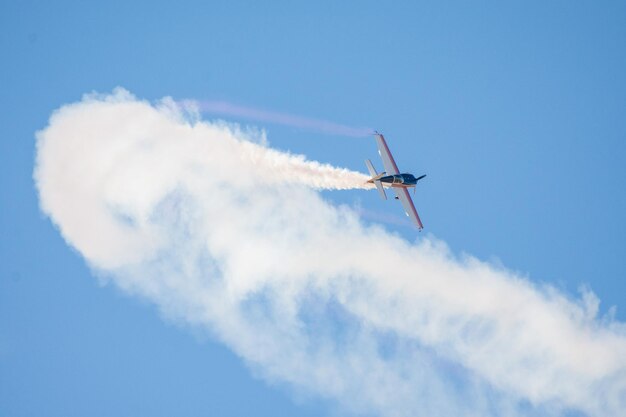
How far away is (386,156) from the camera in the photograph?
84562 millimetres

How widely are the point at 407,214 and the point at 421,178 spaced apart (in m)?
3.86

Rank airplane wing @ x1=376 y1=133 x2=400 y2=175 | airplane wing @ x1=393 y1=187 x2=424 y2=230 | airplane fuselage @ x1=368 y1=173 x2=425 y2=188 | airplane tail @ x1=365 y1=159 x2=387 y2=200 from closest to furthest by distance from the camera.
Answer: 1. airplane tail @ x1=365 y1=159 x2=387 y2=200
2. airplane fuselage @ x1=368 y1=173 x2=425 y2=188
3. airplane wing @ x1=393 y1=187 x2=424 y2=230
4. airplane wing @ x1=376 y1=133 x2=400 y2=175

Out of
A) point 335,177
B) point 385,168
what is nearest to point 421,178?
point 385,168

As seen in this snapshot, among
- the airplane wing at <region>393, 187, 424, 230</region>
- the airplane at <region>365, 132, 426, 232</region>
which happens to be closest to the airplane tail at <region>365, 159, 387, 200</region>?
the airplane at <region>365, 132, 426, 232</region>

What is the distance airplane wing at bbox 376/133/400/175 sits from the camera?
8406 centimetres

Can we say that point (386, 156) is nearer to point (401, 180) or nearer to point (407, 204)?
point (401, 180)

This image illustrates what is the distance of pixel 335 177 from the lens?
251ft

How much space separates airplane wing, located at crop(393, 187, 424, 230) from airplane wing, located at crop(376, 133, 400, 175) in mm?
2065

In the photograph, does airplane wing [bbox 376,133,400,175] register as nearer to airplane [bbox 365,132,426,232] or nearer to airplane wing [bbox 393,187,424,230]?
airplane [bbox 365,132,426,232]

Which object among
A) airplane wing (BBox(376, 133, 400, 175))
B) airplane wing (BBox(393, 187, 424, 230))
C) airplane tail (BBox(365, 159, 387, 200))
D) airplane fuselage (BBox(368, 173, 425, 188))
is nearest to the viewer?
airplane tail (BBox(365, 159, 387, 200))

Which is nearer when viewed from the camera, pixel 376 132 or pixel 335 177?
pixel 335 177

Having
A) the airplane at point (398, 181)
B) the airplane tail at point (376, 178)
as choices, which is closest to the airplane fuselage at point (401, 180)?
the airplane at point (398, 181)

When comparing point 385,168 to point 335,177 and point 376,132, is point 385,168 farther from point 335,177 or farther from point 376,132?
point 335,177

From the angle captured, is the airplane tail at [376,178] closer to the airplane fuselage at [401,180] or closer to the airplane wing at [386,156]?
the airplane fuselage at [401,180]
